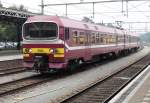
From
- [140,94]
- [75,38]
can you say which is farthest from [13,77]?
→ [140,94]

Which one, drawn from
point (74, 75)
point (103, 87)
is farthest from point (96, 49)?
point (103, 87)

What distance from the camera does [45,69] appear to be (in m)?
20.6

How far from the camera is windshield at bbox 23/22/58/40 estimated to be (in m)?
20.5

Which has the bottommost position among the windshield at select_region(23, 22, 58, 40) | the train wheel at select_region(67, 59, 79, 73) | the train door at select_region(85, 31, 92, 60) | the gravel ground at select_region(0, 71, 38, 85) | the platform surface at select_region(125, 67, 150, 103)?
the gravel ground at select_region(0, 71, 38, 85)

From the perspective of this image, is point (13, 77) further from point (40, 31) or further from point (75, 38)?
point (75, 38)

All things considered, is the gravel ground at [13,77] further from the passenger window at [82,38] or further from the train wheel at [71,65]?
the passenger window at [82,38]

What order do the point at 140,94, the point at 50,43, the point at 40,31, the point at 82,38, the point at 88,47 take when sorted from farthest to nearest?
the point at 88,47
the point at 82,38
the point at 40,31
the point at 50,43
the point at 140,94

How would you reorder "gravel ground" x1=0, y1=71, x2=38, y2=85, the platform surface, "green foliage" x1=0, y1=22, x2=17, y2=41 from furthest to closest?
"green foliage" x1=0, y1=22, x2=17, y2=41
"gravel ground" x1=0, y1=71, x2=38, y2=85
the platform surface

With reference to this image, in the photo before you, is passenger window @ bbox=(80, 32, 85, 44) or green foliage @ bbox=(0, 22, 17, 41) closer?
passenger window @ bbox=(80, 32, 85, 44)

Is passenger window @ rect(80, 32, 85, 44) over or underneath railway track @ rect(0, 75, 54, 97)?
over

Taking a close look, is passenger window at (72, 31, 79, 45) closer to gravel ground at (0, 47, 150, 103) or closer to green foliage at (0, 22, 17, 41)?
gravel ground at (0, 47, 150, 103)

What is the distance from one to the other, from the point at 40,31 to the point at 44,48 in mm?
937

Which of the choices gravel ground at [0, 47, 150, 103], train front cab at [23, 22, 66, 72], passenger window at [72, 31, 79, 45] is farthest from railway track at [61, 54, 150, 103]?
passenger window at [72, 31, 79, 45]

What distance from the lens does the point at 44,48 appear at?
66.9ft
